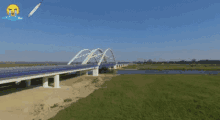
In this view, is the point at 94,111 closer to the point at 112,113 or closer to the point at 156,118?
the point at 112,113

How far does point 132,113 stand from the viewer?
42.5ft

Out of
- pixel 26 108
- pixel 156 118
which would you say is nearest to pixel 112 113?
pixel 156 118

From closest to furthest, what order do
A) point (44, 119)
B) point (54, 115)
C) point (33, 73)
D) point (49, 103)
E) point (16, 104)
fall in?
point (44, 119)
point (54, 115)
point (16, 104)
point (49, 103)
point (33, 73)

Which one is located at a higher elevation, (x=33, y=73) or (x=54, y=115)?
(x=33, y=73)

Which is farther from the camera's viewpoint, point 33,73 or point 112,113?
point 33,73

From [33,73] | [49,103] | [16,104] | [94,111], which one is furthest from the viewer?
[33,73]

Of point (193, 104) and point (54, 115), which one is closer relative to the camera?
point (54, 115)

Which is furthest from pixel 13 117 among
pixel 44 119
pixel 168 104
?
pixel 168 104

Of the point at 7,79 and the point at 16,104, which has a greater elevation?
the point at 7,79

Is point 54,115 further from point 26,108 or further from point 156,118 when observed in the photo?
point 156,118

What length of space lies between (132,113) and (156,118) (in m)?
2.40

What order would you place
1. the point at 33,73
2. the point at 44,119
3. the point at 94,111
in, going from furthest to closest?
the point at 33,73
the point at 94,111
the point at 44,119

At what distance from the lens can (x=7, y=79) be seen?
607 inches

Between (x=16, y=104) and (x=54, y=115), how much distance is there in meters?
6.33
